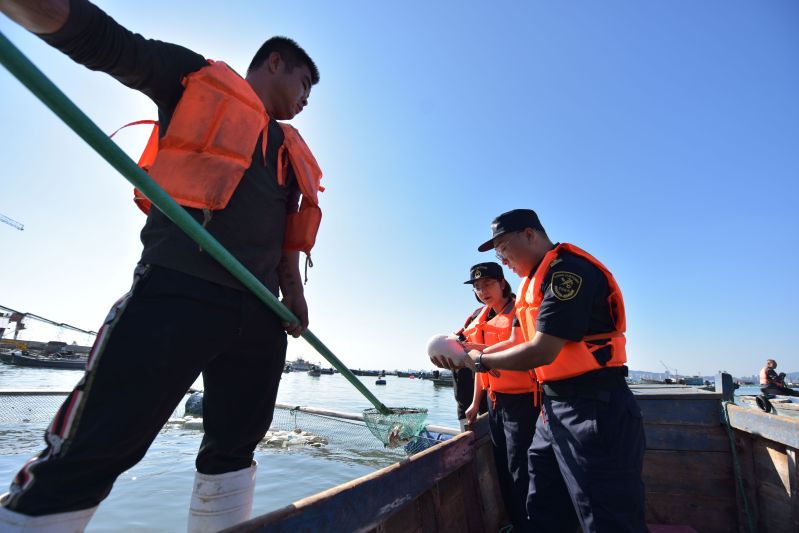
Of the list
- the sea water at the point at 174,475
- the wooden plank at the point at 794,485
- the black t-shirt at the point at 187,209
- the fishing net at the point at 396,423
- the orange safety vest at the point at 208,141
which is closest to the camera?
the black t-shirt at the point at 187,209

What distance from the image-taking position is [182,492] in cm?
577

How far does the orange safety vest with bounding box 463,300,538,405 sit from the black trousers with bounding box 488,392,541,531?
80 mm

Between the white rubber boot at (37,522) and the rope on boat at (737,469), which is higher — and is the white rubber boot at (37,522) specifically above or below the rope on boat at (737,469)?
above

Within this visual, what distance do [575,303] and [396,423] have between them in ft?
10.0

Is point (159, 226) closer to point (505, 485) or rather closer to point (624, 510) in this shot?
point (624, 510)

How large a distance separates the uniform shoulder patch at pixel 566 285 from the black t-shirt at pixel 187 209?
1650 millimetres

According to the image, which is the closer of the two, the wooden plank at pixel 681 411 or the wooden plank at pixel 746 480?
the wooden plank at pixel 746 480

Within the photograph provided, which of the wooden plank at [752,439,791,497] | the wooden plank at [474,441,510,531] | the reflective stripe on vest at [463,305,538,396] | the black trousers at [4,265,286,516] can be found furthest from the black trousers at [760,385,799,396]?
the black trousers at [4,265,286,516]

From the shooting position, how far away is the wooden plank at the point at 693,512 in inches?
140

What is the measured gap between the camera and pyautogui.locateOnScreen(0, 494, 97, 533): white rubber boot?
106 cm

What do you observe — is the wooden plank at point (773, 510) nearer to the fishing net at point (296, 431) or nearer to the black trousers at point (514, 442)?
the black trousers at point (514, 442)

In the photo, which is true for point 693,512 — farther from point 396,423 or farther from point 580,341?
point 396,423

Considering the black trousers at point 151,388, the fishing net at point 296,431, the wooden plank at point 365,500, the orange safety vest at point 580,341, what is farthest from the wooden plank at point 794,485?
the fishing net at point 296,431

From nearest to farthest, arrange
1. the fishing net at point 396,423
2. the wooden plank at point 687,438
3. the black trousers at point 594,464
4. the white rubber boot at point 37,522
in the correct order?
the white rubber boot at point 37,522 → the black trousers at point 594,464 → the wooden plank at point 687,438 → the fishing net at point 396,423
